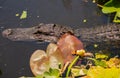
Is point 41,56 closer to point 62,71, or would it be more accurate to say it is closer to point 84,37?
point 62,71

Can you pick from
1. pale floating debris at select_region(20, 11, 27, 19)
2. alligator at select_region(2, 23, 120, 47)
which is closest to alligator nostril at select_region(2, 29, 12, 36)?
alligator at select_region(2, 23, 120, 47)

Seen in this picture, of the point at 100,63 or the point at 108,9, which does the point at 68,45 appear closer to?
the point at 100,63

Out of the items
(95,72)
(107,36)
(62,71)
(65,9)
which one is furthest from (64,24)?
(95,72)

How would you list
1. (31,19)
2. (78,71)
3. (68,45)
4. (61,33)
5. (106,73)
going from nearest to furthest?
(106,73), (78,71), (68,45), (61,33), (31,19)

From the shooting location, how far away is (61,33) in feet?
8.09

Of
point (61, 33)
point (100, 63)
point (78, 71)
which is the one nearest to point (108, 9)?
point (61, 33)

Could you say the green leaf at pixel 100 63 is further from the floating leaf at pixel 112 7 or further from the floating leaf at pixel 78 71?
the floating leaf at pixel 112 7

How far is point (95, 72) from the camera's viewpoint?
1.96m

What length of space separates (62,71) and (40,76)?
0.62 ft

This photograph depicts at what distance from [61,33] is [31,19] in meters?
0.41

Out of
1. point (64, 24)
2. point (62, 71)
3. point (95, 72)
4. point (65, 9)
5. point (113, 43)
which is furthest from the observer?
point (65, 9)

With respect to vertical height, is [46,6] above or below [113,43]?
above

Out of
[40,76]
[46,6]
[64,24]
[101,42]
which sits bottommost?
[40,76]

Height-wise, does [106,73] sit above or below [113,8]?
below
